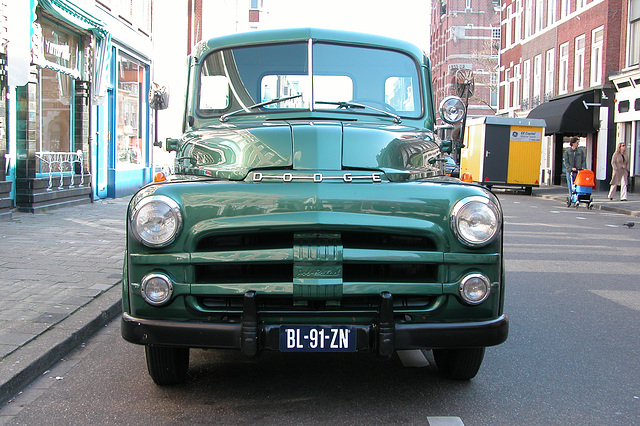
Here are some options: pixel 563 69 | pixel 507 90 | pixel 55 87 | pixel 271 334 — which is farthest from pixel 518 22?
pixel 271 334

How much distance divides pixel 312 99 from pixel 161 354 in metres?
1.90

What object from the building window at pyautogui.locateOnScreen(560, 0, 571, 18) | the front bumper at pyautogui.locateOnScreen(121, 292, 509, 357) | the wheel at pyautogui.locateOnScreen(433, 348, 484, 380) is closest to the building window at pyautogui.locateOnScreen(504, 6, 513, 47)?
the building window at pyautogui.locateOnScreen(560, 0, 571, 18)

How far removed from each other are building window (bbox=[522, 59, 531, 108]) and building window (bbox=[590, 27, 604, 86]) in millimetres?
9245

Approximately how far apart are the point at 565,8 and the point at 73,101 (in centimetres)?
2627

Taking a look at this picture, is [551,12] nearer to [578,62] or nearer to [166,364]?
[578,62]

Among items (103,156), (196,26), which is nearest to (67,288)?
(103,156)

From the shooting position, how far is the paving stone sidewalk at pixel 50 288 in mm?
4426

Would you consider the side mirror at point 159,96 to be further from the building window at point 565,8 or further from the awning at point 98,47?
the building window at point 565,8

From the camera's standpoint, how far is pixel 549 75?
1432 inches

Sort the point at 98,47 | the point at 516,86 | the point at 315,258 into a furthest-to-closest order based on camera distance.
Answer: the point at 516,86, the point at 98,47, the point at 315,258

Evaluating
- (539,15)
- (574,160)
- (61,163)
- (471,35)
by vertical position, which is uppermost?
(471,35)

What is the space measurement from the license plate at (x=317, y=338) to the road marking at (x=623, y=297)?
416 centimetres

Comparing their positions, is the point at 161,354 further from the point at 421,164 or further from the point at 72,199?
the point at 72,199

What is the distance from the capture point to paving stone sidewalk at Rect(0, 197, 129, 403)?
4426 millimetres
